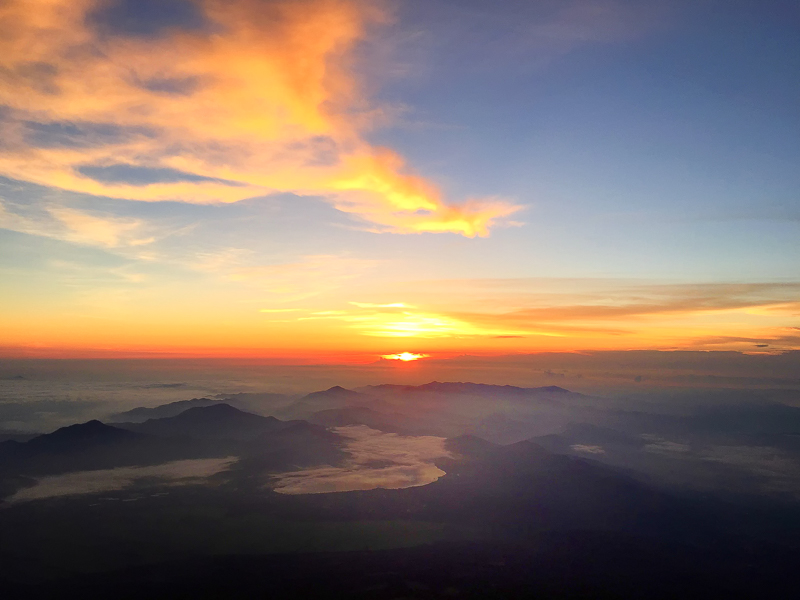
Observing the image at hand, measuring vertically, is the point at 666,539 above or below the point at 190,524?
below

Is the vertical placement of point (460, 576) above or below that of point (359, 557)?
below

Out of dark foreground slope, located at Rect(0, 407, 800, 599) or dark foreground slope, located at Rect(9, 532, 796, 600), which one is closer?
dark foreground slope, located at Rect(9, 532, 796, 600)

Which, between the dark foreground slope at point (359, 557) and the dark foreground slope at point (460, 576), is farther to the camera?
the dark foreground slope at point (359, 557)

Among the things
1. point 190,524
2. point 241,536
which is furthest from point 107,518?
point 241,536

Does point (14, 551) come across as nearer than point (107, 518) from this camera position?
Yes

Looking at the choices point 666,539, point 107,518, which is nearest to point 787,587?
point 666,539

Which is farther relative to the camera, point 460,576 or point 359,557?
point 359,557

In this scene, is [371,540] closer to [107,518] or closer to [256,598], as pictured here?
[256,598]

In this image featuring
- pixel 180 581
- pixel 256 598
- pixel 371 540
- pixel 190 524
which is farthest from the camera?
pixel 190 524

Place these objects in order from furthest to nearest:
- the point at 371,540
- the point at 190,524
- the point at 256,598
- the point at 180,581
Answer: the point at 190,524, the point at 371,540, the point at 180,581, the point at 256,598

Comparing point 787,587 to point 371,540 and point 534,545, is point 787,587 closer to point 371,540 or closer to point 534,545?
point 534,545
